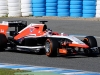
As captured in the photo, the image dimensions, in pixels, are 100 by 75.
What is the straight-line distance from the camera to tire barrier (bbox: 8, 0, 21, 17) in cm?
2669

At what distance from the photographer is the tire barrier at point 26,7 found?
25984 mm

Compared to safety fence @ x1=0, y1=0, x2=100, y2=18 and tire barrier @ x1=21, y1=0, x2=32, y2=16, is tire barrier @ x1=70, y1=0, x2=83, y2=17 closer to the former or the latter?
safety fence @ x1=0, y1=0, x2=100, y2=18

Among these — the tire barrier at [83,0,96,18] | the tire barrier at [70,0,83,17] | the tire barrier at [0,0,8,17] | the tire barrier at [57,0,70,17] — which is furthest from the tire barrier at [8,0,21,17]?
the tire barrier at [83,0,96,18]

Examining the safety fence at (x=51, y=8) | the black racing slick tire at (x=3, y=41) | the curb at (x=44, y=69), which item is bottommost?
the curb at (x=44, y=69)

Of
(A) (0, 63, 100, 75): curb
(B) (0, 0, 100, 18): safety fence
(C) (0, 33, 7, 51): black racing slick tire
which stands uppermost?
(B) (0, 0, 100, 18): safety fence

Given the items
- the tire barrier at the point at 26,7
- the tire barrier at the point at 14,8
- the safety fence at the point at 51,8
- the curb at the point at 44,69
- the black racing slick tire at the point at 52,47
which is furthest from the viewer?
the tire barrier at the point at 14,8

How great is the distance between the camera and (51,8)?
2506cm

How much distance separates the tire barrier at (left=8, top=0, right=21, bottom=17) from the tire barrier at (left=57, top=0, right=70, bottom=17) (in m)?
3.02

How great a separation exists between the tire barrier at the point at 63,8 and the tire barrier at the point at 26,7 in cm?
197

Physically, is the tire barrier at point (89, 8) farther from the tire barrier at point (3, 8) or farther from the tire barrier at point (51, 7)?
the tire barrier at point (3, 8)

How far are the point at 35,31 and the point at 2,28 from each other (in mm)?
1363

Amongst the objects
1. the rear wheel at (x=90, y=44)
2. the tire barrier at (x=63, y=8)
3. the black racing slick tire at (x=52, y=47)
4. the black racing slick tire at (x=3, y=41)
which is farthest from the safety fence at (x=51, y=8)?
the black racing slick tire at (x=52, y=47)

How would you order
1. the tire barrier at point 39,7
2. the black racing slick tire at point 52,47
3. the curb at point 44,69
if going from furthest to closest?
the tire barrier at point 39,7 → the black racing slick tire at point 52,47 → the curb at point 44,69

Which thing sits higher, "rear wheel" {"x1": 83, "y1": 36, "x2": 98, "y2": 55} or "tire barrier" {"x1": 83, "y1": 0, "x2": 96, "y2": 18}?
"tire barrier" {"x1": 83, "y1": 0, "x2": 96, "y2": 18}
